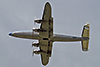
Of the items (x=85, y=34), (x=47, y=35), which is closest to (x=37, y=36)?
(x=47, y=35)

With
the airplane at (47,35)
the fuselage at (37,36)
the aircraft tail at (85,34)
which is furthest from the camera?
the aircraft tail at (85,34)

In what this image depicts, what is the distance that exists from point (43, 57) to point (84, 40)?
13.9 meters

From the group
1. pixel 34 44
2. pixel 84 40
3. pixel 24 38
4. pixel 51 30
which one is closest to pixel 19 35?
pixel 24 38

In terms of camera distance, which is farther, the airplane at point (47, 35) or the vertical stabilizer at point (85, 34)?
the vertical stabilizer at point (85, 34)

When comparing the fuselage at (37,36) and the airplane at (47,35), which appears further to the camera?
the fuselage at (37,36)

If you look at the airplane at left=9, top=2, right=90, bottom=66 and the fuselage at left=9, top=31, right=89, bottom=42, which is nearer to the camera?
the airplane at left=9, top=2, right=90, bottom=66

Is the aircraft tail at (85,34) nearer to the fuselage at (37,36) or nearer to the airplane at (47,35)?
the airplane at (47,35)

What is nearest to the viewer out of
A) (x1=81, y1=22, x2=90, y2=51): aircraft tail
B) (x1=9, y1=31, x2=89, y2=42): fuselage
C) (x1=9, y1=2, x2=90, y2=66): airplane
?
(x1=9, y1=2, x2=90, y2=66): airplane

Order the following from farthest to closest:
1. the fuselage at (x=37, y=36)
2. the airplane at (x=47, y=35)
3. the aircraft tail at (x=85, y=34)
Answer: the aircraft tail at (x=85, y=34) → the fuselage at (x=37, y=36) → the airplane at (x=47, y=35)

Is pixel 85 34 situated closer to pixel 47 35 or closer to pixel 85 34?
pixel 85 34

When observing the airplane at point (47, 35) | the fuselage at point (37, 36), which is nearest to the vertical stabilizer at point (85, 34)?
the airplane at point (47, 35)

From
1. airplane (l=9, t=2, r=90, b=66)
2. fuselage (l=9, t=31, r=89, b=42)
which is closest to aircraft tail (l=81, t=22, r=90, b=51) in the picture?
airplane (l=9, t=2, r=90, b=66)

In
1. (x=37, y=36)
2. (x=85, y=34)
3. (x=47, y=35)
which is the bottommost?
(x=37, y=36)

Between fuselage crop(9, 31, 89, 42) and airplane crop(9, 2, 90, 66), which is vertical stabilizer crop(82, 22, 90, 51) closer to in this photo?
airplane crop(9, 2, 90, 66)
